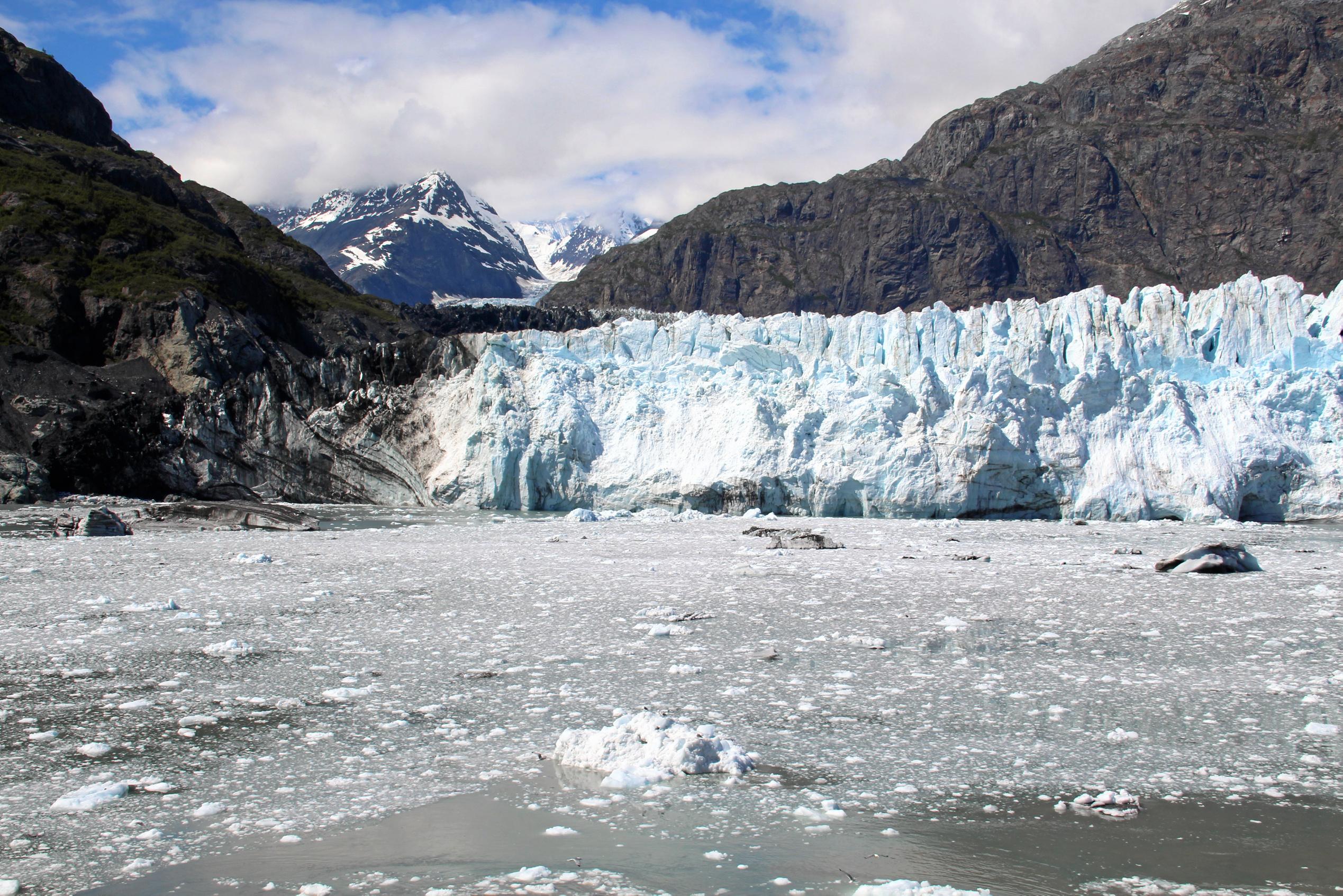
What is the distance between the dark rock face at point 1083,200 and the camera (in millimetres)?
73250

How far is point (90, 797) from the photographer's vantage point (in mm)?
3695

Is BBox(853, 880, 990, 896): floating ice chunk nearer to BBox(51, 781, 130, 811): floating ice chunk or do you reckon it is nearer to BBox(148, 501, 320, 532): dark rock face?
BBox(51, 781, 130, 811): floating ice chunk

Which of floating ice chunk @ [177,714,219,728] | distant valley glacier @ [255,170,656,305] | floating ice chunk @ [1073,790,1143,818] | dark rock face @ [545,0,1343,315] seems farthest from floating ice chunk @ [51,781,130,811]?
distant valley glacier @ [255,170,656,305]

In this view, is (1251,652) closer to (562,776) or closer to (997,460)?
(562,776)

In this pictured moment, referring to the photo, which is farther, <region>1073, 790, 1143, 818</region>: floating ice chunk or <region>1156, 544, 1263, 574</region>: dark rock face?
<region>1156, 544, 1263, 574</region>: dark rock face

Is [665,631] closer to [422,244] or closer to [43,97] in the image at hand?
[43,97]

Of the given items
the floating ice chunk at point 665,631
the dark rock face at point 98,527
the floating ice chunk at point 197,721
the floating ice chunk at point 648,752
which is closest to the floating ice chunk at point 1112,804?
the floating ice chunk at point 648,752

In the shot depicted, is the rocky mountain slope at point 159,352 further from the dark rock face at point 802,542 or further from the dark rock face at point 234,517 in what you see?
the dark rock face at point 802,542

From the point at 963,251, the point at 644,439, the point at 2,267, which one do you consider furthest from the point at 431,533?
the point at 963,251

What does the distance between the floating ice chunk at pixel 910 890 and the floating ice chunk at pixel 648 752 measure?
1.16m

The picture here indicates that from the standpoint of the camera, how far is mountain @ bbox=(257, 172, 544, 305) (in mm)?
125875

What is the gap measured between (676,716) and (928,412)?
55.1ft

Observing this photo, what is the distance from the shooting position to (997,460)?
64.8ft

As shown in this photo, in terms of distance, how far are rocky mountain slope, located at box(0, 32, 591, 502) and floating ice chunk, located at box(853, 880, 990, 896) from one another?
68.7 feet
